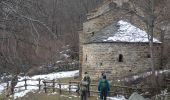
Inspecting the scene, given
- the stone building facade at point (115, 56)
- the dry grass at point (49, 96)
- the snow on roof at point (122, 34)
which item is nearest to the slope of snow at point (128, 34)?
the snow on roof at point (122, 34)

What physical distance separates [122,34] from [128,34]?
50 centimetres

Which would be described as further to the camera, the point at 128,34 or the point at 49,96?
the point at 128,34

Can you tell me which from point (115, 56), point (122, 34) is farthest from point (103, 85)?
point (122, 34)

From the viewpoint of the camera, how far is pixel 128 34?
30.9 meters

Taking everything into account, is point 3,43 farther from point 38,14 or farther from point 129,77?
point 129,77

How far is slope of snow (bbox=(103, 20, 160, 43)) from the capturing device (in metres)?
30.2

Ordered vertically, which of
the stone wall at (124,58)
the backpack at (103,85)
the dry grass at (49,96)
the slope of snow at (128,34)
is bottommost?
the dry grass at (49,96)

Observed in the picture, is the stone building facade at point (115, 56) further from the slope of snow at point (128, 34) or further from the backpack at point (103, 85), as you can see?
the backpack at point (103, 85)

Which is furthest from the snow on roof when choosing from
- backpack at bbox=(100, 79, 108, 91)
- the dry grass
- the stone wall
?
backpack at bbox=(100, 79, 108, 91)

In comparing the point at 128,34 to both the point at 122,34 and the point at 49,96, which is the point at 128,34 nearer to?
the point at 122,34

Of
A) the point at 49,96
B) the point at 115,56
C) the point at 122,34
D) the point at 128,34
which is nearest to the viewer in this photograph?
the point at 49,96

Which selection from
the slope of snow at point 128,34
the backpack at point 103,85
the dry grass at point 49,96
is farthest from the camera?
the slope of snow at point 128,34

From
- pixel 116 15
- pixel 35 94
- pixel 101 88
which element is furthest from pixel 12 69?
pixel 116 15

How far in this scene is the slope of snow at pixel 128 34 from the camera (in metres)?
30.2
